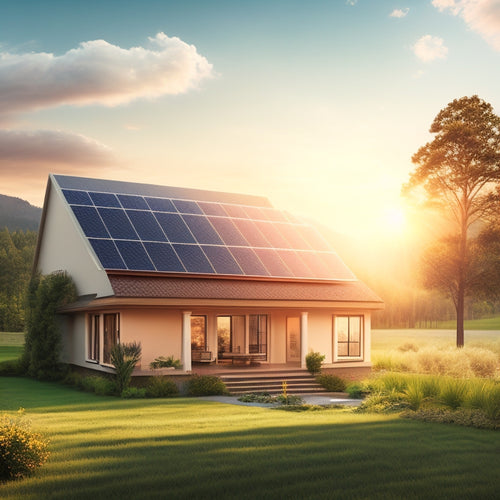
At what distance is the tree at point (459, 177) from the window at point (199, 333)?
1518cm

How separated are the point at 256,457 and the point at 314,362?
1437cm

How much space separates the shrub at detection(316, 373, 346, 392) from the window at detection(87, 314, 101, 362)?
→ 8.77 meters

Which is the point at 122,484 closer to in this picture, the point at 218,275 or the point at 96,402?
the point at 96,402

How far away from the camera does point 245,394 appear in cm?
2095

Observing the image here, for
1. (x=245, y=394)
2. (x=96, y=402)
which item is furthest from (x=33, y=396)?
(x=245, y=394)

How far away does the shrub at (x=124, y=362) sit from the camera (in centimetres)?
2058

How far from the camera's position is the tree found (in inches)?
1345

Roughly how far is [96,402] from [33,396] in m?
3.25

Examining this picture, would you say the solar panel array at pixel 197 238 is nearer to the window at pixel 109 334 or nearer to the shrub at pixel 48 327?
the window at pixel 109 334

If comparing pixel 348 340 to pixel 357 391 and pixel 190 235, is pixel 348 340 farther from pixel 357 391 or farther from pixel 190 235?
pixel 190 235

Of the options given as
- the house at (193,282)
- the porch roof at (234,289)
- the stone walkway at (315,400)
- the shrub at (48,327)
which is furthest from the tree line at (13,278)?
the stone walkway at (315,400)

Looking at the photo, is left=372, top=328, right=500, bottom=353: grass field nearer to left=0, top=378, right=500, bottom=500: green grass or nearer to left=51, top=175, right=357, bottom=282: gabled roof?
left=51, top=175, right=357, bottom=282: gabled roof

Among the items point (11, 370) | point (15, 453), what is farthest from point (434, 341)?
point (15, 453)

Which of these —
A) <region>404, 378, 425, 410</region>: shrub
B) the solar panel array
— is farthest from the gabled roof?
<region>404, 378, 425, 410</region>: shrub
